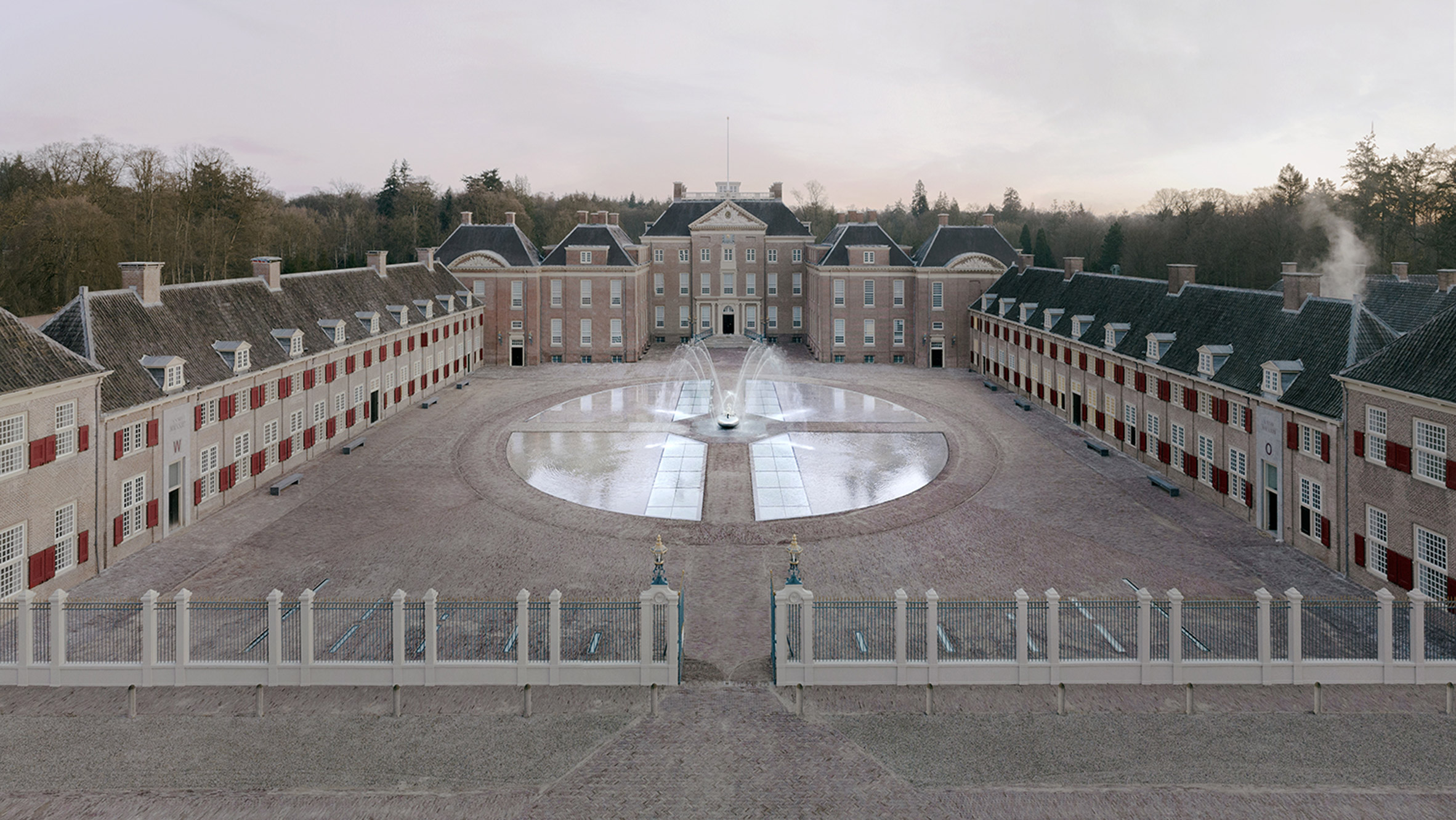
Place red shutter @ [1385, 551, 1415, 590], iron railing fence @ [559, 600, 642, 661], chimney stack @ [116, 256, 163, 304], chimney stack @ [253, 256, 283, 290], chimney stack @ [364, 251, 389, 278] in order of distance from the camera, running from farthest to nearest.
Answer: chimney stack @ [364, 251, 389, 278] → chimney stack @ [253, 256, 283, 290] → chimney stack @ [116, 256, 163, 304] → red shutter @ [1385, 551, 1415, 590] → iron railing fence @ [559, 600, 642, 661]

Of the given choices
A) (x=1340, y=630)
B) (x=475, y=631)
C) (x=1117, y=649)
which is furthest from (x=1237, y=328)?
(x=475, y=631)

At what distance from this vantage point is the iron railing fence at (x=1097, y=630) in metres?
21.4

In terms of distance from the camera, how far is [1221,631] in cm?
2247

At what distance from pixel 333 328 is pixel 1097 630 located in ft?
125

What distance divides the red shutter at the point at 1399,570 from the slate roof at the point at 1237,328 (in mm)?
4709

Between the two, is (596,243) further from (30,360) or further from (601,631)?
(601,631)

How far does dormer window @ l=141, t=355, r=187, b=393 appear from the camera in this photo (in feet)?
102

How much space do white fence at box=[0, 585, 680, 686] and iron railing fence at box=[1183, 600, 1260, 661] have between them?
12.1m

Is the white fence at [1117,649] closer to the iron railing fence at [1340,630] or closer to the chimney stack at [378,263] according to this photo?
the iron railing fence at [1340,630]

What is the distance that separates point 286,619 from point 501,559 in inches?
256

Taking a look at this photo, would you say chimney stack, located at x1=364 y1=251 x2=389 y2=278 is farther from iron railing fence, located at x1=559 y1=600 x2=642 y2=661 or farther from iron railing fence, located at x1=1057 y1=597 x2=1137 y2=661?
iron railing fence, located at x1=1057 y1=597 x2=1137 y2=661

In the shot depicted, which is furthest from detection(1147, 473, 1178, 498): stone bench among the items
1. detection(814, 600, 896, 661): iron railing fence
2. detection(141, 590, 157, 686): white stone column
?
detection(141, 590, 157, 686): white stone column

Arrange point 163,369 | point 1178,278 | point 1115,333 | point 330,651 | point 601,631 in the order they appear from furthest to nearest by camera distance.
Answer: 1. point 1115,333
2. point 1178,278
3. point 163,369
4. point 601,631
5. point 330,651

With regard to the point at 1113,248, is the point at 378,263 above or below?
below
